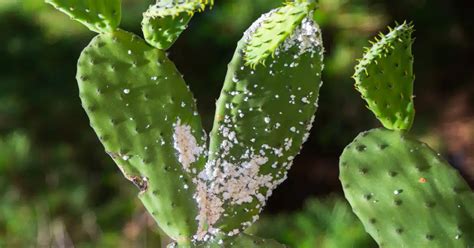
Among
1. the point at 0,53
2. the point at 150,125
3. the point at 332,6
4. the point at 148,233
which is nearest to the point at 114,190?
the point at 148,233

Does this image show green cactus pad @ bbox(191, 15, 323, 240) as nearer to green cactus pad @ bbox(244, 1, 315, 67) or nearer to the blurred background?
green cactus pad @ bbox(244, 1, 315, 67)

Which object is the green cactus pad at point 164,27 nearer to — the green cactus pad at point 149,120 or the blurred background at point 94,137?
the green cactus pad at point 149,120

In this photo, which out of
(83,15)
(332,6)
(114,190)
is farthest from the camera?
(114,190)

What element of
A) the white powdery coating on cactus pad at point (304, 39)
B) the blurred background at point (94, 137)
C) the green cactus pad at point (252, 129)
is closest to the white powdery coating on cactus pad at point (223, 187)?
the green cactus pad at point (252, 129)

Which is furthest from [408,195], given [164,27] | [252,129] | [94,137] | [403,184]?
[94,137]

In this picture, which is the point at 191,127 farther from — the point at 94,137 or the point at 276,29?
the point at 94,137

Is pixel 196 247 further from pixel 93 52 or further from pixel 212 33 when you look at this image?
pixel 212 33

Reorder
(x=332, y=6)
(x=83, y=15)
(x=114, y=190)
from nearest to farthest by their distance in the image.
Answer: (x=83, y=15)
(x=332, y=6)
(x=114, y=190)

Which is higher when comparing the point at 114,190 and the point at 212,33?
the point at 212,33
